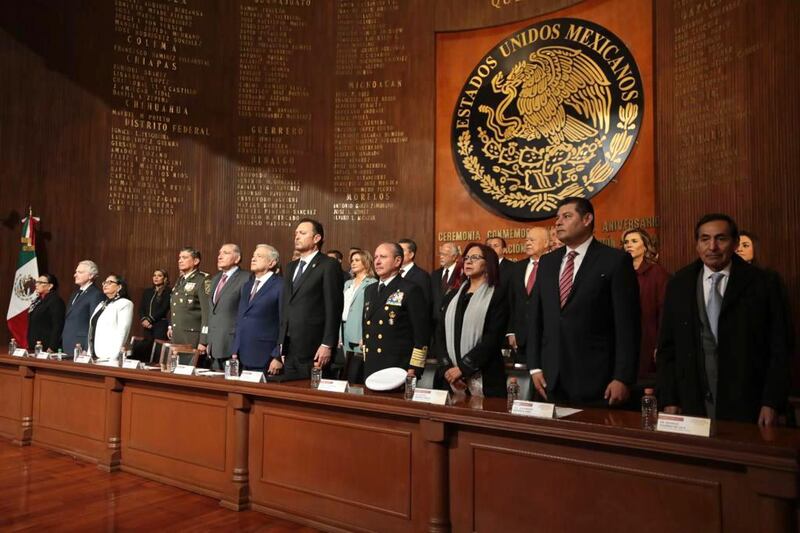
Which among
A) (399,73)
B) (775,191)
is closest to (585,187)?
(775,191)

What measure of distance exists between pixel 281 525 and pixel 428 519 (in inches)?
31.3

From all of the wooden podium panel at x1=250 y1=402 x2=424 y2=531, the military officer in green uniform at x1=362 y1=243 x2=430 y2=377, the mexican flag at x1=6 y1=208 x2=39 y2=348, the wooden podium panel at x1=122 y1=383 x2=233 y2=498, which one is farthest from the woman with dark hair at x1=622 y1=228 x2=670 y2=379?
the mexican flag at x1=6 y1=208 x2=39 y2=348

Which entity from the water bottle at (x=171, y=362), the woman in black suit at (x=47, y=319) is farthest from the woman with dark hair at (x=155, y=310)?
the water bottle at (x=171, y=362)

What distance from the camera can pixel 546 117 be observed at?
6.11 m

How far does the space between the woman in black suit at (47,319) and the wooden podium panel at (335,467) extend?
10.2ft

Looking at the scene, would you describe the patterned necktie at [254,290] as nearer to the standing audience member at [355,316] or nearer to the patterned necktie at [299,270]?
the patterned necktie at [299,270]

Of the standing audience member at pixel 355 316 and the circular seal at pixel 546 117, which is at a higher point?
the circular seal at pixel 546 117

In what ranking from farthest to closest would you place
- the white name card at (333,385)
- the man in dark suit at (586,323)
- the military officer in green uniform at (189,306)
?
the military officer in green uniform at (189,306) → the white name card at (333,385) → the man in dark suit at (586,323)

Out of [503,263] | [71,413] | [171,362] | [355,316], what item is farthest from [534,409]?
[71,413]

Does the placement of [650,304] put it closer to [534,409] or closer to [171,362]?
[534,409]

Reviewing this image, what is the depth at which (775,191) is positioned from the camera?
4.09 metres

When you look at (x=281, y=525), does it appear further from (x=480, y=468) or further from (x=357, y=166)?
(x=357, y=166)

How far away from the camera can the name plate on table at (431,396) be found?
2422 millimetres

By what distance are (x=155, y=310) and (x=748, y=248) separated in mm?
5202
